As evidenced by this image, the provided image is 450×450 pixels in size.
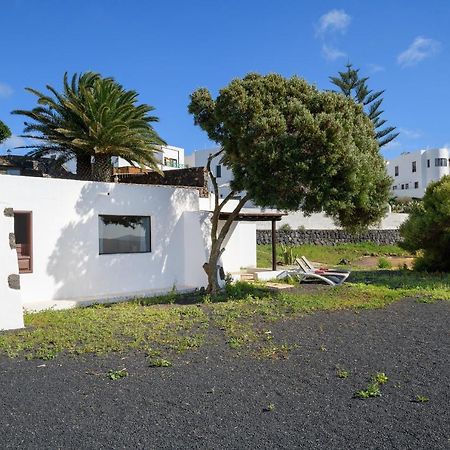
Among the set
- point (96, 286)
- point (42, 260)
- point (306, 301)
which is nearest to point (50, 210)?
point (42, 260)

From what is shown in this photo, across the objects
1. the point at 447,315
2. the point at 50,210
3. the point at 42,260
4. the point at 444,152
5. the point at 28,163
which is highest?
the point at 444,152

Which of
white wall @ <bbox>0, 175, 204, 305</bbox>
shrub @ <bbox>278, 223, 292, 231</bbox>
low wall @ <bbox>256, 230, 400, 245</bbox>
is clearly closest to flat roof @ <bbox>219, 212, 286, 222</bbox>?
white wall @ <bbox>0, 175, 204, 305</bbox>

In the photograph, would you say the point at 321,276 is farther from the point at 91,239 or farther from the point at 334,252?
the point at 334,252

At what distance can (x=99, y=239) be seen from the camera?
12625 mm

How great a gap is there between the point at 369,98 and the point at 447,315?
33.7 metres

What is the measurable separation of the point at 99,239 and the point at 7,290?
13.7 feet

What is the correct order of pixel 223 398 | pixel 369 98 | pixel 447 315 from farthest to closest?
pixel 369 98
pixel 447 315
pixel 223 398

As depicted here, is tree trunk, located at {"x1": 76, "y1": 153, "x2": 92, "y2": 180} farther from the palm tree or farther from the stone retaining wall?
the stone retaining wall

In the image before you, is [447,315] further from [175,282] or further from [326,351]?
[175,282]

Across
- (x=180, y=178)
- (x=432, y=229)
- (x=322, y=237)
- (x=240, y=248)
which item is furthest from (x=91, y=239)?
(x=322, y=237)

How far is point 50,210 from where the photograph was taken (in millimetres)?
11680

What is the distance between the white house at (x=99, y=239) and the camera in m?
11.3

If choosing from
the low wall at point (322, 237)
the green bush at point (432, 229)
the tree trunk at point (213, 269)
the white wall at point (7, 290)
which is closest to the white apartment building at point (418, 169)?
the low wall at point (322, 237)

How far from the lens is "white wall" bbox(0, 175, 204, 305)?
37.4 feet
